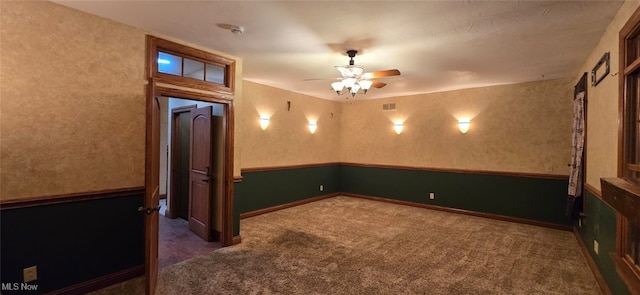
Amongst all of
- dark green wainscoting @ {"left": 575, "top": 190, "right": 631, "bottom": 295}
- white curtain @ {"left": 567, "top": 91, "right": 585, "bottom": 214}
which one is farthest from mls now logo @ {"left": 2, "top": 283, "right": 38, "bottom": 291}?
white curtain @ {"left": 567, "top": 91, "right": 585, "bottom": 214}

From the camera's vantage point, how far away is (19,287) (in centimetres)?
232

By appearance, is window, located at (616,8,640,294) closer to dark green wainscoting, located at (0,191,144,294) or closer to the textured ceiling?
the textured ceiling

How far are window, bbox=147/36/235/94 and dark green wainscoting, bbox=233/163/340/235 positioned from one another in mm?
1777

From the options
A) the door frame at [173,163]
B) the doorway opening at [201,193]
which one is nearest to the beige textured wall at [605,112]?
the doorway opening at [201,193]

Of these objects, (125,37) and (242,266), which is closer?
(125,37)

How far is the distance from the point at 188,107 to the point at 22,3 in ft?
8.08

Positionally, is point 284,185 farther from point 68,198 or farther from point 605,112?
point 605,112

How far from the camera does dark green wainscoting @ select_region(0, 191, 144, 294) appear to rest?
2.30m

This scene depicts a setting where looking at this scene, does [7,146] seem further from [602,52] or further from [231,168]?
[602,52]

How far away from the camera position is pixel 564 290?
280cm

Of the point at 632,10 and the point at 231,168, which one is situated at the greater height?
the point at 632,10

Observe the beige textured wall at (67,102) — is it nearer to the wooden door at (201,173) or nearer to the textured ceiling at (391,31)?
the textured ceiling at (391,31)

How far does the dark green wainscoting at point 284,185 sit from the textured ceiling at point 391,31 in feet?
7.14

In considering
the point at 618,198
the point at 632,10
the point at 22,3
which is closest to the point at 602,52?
the point at 632,10
